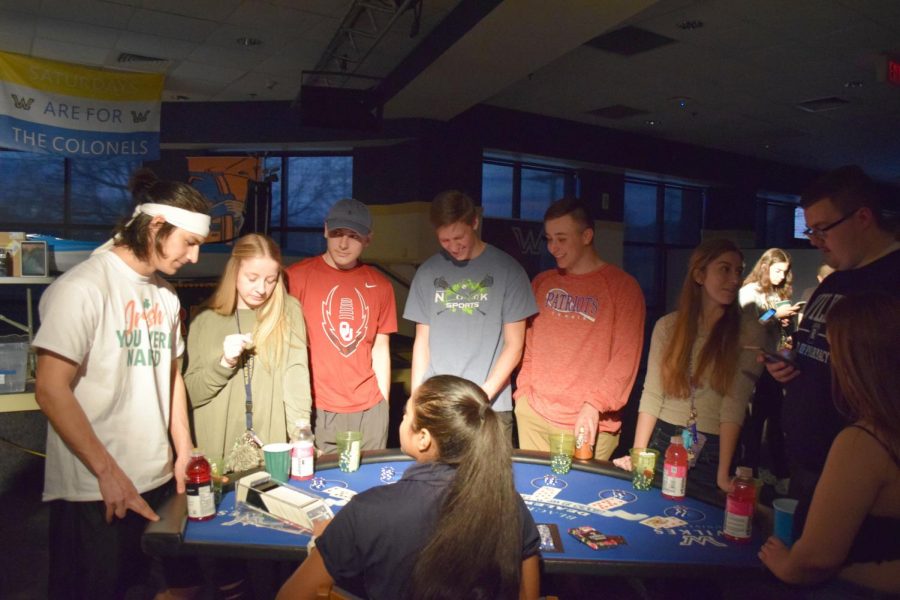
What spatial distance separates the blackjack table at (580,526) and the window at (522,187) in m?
7.83

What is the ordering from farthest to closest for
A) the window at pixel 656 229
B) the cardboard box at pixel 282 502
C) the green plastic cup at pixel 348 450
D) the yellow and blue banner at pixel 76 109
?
the window at pixel 656 229 → the yellow and blue banner at pixel 76 109 → the green plastic cup at pixel 348 450 → the cardboard box at pixel 282 502

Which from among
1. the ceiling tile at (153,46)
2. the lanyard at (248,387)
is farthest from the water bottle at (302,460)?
the ceiling tile at (153,46)

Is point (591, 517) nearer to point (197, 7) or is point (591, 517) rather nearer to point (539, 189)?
point (197, 7)

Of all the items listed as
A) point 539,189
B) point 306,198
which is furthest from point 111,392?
point 539,189

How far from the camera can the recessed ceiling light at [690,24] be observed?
16.2 ft

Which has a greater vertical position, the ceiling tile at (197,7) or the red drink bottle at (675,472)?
the ceiling tile at (197,7)

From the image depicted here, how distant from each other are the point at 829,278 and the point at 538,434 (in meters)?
1.32

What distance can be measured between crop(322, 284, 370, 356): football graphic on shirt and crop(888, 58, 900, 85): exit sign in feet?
14.7

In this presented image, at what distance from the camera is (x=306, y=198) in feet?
31.1

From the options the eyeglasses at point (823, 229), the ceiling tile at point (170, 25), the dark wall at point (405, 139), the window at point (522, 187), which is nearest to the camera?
the eyeglasses at point (823, 229)

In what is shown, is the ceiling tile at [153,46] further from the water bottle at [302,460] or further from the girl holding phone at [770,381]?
the girl holding phone at [770,381]

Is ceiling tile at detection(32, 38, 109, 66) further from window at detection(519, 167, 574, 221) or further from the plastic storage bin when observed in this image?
window at detection(519, 167, 574, 221)

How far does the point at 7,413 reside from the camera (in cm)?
422

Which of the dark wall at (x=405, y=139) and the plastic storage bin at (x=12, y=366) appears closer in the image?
the plastic storage bin at (x=12, y=366)
